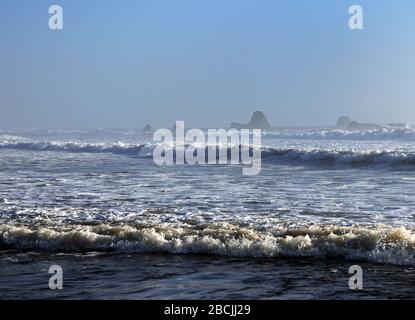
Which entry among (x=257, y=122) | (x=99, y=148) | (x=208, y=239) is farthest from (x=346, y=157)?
(x=257, y=122)

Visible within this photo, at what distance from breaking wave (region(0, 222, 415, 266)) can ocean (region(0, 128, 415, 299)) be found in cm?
2

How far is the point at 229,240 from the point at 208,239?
14.4 inches

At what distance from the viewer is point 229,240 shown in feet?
31.8

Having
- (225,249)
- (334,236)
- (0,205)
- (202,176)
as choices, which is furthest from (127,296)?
(202,176)

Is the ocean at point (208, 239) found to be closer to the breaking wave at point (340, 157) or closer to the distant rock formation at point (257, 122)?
the breaking wave at point (340, 157)

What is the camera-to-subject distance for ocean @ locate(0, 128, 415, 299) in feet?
23.7

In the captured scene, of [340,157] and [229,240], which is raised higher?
[340,157]

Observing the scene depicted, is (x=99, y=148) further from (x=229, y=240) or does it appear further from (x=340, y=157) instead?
(x=229, y=240)

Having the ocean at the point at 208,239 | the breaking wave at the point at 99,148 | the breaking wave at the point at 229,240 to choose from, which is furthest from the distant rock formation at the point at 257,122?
the breaking wave at the point at 229,240

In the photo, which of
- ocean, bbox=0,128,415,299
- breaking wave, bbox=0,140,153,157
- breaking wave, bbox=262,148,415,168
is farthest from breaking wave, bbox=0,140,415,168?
ocean, bbox=0,128,415,299

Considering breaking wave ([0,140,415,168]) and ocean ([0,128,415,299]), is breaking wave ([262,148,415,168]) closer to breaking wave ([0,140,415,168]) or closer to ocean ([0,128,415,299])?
breaking wave ([0,140,415,168])

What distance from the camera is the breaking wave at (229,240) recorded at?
9.01 m
